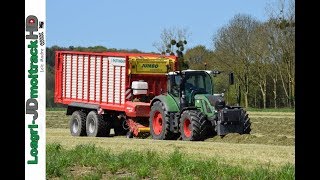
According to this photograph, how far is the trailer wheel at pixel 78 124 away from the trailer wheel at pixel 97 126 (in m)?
0.54

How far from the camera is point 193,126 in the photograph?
21.1 metres

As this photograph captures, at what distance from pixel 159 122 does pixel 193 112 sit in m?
2.17

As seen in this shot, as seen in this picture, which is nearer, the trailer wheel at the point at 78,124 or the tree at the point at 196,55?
the trailer wheel at the point at 78,124

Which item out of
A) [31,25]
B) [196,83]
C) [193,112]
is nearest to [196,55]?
[196,83]

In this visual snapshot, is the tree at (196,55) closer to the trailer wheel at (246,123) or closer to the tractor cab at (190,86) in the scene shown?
the tractor cab at (190,86)

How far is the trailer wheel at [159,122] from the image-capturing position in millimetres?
22500

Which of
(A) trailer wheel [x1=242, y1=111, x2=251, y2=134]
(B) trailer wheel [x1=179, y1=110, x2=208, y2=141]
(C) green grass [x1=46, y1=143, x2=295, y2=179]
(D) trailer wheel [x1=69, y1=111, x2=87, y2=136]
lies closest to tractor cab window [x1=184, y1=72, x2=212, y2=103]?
(B) trailer wheel [x1=179, y1=110, x2=208, y2=141]

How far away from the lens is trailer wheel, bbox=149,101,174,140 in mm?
22500

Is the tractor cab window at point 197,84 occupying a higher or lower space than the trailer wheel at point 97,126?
higher

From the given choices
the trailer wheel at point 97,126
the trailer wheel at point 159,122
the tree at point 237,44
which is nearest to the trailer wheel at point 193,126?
the trailer wheel at point 159,122
